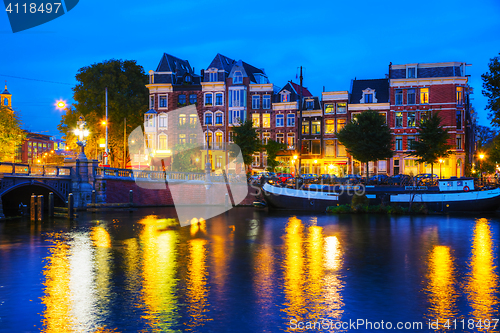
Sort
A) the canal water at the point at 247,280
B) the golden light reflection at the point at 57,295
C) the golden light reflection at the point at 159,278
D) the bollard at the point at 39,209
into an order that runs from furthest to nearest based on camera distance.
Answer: the bollard at the point at 39,209, the golden light reflection at the point at 159,278, the canal water at the point at 247,280, the golden light reflection at the point at 57,295

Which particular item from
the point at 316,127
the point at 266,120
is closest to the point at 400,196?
the point at 316,127

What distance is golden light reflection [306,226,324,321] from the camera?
13.6 metres

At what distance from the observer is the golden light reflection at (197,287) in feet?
42.3

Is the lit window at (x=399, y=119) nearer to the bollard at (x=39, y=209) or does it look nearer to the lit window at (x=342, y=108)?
the lit window at (x=342, y=108)

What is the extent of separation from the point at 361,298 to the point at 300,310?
241cm

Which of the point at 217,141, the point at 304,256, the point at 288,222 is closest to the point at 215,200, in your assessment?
the point at 288,222

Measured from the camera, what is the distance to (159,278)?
57.3 ft

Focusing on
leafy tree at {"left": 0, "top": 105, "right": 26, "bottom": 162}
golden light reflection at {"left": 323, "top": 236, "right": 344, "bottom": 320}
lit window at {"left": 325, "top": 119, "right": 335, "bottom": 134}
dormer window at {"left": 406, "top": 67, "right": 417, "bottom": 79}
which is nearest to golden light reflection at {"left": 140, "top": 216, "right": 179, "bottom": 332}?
golden light reflection at {"left": 323, "top": 236, "right": 344, "bottom": 320}

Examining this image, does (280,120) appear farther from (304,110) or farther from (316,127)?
(316,127)

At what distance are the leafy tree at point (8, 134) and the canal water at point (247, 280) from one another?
107 feet

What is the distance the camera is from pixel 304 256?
880 inches

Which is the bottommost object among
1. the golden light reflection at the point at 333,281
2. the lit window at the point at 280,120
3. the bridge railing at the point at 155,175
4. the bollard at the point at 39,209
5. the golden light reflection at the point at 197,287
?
the golden light reflection at the point at 333,281

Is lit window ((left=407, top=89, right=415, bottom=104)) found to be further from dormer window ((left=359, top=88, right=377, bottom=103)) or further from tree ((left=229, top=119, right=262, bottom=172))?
tree ((left=229, top=119, right=262, bottom=172))

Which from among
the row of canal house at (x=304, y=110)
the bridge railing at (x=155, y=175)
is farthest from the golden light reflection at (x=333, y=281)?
the row of canal house at (x=304, y=110)
